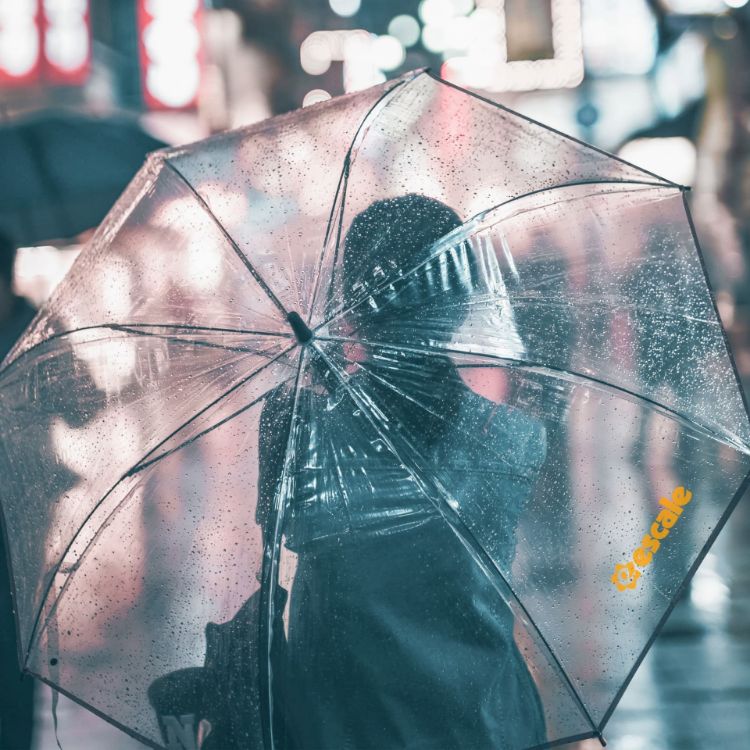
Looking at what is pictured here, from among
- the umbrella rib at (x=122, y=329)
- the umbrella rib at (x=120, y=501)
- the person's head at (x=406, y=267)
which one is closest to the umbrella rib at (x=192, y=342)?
the umbrella rib at (x=122, y=329)

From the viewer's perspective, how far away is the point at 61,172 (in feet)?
12.6

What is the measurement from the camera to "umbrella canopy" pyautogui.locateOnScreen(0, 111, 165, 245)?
12.3 feet

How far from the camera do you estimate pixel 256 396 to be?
1.90m

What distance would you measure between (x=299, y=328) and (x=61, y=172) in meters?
2.46

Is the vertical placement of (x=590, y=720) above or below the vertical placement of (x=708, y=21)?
below

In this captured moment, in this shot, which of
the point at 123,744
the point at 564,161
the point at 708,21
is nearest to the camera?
the point at 564,161

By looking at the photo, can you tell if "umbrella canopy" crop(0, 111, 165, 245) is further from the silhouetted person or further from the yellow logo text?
the yellow logo text

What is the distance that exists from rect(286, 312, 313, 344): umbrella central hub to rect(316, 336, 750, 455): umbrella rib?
40 mm

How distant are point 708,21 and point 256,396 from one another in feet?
35.7

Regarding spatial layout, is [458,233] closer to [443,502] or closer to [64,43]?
[443,502]

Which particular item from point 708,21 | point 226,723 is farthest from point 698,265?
point 708,21

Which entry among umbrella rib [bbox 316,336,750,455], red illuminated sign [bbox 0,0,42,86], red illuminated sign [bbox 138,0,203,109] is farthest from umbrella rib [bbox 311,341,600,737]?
red illuminated sign [bbox 0,0,42,86]

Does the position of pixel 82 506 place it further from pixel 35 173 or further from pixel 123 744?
pixel 35 173

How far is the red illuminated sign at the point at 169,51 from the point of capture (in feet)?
27.8
